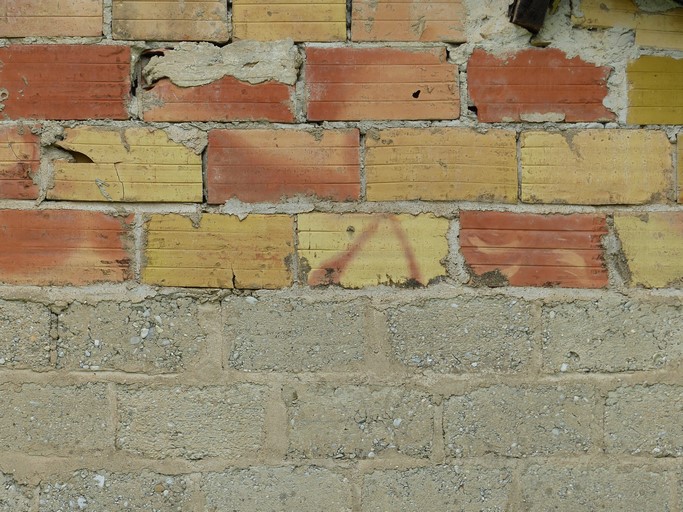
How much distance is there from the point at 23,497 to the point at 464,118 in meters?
1.22

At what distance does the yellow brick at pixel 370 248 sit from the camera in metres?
1.54

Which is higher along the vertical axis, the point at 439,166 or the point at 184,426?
the point at 439,166

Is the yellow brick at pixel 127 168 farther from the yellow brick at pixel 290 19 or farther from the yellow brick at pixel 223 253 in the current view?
the yellow brick at pixel 290 19

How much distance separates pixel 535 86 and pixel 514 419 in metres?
0.70

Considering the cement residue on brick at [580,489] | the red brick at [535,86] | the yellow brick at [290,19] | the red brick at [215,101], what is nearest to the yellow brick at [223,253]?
the red brick at [215,101]

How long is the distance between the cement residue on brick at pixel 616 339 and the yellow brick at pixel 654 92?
39 centimetres

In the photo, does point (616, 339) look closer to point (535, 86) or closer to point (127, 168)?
point (535, 86)

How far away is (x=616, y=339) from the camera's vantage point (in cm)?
153

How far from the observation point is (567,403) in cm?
153

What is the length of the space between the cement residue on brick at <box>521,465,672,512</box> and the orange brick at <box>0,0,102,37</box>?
1.31 metres

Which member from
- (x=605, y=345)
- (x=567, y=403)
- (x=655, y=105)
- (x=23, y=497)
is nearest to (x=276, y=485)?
(x=23, y=497)

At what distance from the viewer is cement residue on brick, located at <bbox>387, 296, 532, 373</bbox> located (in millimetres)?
1531

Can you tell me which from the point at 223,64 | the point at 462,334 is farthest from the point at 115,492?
the point at 223,64

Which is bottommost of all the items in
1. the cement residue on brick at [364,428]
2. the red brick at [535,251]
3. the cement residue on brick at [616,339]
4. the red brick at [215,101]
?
the cement residue on brick at [364,428]
